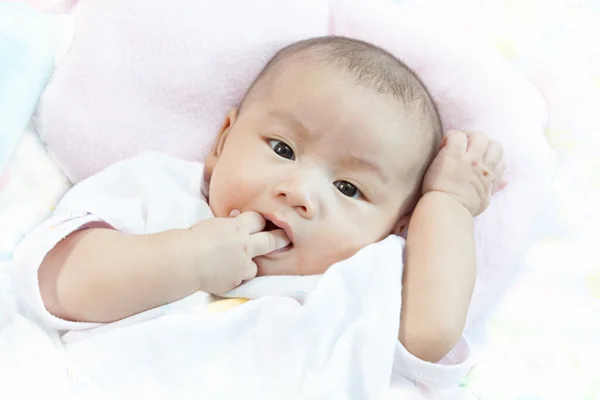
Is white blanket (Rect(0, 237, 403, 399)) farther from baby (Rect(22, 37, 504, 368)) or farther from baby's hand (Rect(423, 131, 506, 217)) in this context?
baby's hand (Rect(423, 131, 506, 217))

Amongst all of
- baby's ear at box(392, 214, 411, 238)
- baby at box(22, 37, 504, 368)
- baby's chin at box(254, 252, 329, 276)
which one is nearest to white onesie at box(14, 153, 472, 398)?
baby at box(22, 37, 504, 368)

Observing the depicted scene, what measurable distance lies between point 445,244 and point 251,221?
0.34 m

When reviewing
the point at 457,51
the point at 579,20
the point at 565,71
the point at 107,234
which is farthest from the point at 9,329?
the point at 579,20

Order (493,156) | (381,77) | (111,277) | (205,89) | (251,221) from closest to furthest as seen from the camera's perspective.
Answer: (111,277) < (251,221) < (381,77) < (493,156) < (205,89)

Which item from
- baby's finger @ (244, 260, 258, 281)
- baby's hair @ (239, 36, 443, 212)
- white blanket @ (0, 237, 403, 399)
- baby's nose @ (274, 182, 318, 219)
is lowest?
white blanket @ (0, 237, 403, 399)

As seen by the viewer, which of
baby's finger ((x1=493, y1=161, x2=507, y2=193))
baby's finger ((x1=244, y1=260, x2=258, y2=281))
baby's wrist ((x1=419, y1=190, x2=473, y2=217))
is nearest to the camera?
baby's finger ((x1=244, y1=260, x2=258, y2=281))

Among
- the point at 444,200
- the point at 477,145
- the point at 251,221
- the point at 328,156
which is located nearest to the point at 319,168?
the point at 328,156

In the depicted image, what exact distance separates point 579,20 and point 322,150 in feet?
3.19

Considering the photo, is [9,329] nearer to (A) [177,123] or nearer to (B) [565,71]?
(A) [177,123]

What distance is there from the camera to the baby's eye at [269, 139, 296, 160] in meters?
1.18

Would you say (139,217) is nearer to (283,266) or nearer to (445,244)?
(283,266)

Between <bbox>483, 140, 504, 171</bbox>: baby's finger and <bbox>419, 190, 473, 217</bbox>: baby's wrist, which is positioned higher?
<bbox>483, 140, 504, 171</bbox>: baby's finger

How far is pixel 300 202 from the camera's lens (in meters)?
1.09

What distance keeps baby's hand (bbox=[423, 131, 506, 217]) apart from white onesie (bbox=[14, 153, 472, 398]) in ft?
0.90
